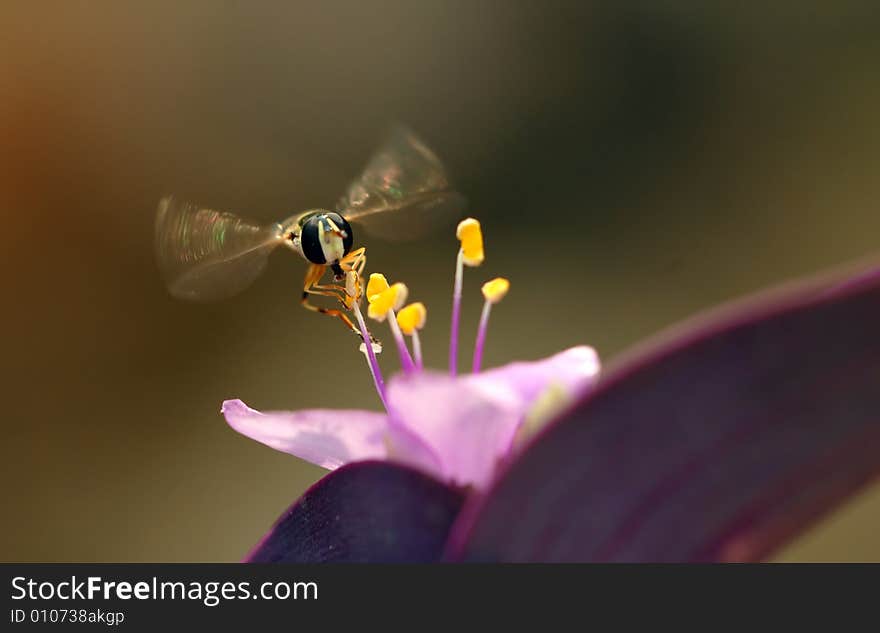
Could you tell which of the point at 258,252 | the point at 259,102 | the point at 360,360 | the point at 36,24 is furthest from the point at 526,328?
the point at 258,252

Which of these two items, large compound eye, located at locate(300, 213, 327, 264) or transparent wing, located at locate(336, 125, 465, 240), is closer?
large compound eye, located at locate(300, 213, 327, 264)

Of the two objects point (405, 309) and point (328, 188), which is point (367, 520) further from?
point (328, 188)

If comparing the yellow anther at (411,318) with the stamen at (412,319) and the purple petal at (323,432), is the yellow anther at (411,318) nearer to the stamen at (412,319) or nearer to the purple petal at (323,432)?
the stamen at (412,319)

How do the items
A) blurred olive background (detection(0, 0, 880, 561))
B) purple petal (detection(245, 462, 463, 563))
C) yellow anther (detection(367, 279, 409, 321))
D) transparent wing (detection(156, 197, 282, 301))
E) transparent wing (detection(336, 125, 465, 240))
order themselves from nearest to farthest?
purple petal (detection(245, 462, 463, 563)) < yellow anther (detection(367, 279, 409, 321)) < transparent wing (detection(156, 197, 282, 301)) < transparent wing (detection(336, 125, 465, 240)) < blurred olive background (detection(0, 0, 880, 561))

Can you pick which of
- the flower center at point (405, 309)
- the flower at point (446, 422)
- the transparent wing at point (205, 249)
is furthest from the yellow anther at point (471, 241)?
the transparent wing at point (205, 249)

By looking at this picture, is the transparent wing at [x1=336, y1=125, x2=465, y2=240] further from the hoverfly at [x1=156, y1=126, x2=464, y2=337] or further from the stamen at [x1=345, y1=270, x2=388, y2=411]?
the stamen at [x1=345, y1=270, x2=388, y2=411]

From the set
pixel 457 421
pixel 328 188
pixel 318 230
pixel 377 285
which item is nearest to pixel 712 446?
pixel 457 421

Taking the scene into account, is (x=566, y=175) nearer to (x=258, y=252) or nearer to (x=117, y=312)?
(x=117, y=312)

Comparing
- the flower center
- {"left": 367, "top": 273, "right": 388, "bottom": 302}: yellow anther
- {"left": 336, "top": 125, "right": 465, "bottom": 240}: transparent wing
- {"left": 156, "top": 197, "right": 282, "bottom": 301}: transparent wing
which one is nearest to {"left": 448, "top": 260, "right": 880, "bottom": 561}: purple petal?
the flower center
